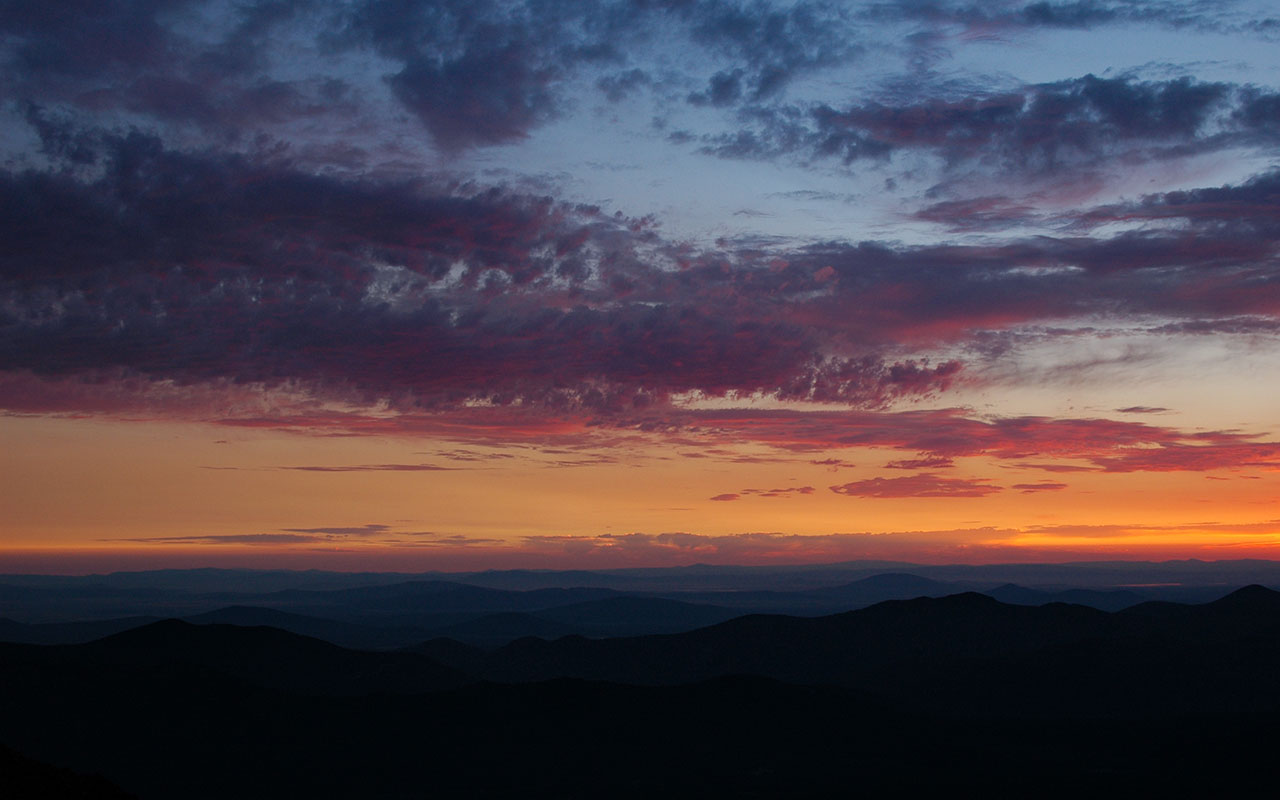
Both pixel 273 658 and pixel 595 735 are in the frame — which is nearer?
pixel 595 735

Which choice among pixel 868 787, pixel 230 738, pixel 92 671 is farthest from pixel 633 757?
pixel 92 671

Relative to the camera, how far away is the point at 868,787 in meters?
105

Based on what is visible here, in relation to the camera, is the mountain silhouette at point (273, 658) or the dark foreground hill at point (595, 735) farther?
the mountain silhouette at point (273, 658)

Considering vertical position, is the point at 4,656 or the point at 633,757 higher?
the point at 4,656

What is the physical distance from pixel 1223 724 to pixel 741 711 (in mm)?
61047

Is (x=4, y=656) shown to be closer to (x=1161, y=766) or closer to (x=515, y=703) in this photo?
(x=515, y=703)

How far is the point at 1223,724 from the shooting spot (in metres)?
130

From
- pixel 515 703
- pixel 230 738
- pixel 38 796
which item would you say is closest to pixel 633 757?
pixel 515 703

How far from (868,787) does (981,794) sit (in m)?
11.0

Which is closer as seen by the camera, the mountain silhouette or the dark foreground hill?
the dark foreground hill

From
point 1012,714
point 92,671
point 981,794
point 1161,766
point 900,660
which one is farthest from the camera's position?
point 900,660

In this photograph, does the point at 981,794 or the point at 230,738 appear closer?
the point at 981,794

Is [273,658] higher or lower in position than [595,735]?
higher

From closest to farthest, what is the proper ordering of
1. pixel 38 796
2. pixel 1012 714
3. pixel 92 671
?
pixel 38 796, pixel 92 671, pixel 1012 714
